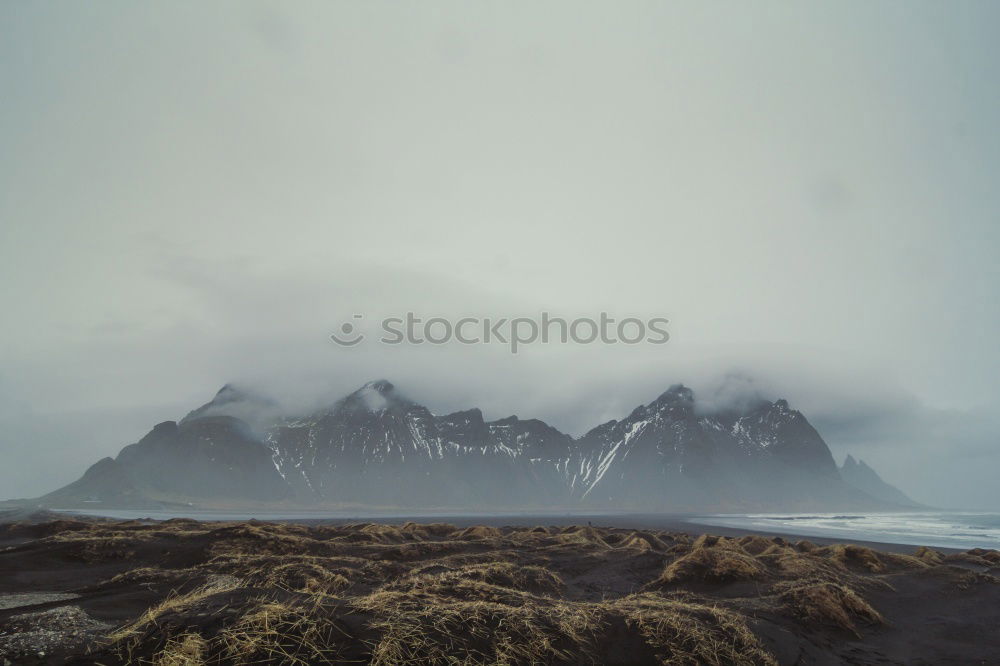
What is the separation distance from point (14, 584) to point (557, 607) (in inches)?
618

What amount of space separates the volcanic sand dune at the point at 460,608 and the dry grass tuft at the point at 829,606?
0.15ft

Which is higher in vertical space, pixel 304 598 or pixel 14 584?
pixel 304 598

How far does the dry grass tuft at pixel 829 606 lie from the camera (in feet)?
39.6

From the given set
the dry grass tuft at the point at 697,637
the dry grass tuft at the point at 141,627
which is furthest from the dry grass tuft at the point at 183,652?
the dry grass tuft at the point at 697,637

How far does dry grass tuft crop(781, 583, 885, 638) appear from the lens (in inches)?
475

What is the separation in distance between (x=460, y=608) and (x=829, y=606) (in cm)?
1024

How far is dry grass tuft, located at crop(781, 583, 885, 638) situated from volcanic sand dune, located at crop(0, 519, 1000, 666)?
5 cm

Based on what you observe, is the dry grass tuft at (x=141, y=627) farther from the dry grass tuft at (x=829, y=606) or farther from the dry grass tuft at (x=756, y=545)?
the dry grass tuft at (x=756, y=545)

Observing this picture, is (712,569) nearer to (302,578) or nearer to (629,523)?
(302,578)

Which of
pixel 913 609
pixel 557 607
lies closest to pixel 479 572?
pixel 557 607

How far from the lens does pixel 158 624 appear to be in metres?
6.94

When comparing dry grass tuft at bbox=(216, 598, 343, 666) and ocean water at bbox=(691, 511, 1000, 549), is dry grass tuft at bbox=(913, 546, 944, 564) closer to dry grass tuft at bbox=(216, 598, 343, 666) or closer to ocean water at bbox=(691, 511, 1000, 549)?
dry grass tuft at bbox=(216, 598, 343, 666)

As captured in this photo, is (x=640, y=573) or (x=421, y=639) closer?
(x=421, y=639)

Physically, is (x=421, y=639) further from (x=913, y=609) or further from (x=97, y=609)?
(x=913, y=609)
